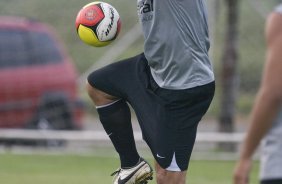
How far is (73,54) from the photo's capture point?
18703 mm

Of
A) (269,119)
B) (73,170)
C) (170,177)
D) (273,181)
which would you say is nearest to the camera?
(269,119)

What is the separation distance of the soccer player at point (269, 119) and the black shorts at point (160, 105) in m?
2.01

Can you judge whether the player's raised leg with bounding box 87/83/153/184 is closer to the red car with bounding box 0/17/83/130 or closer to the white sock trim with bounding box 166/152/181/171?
the white sock trim with bounding box 166/152/181/171

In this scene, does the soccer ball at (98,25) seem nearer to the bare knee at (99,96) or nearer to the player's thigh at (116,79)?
the player's thigh at (116,79)

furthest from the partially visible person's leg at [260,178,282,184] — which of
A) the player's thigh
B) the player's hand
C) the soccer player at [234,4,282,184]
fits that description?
the player's thigh

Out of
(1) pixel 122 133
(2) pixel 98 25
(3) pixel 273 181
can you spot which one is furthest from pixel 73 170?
(3) pixel 273 181

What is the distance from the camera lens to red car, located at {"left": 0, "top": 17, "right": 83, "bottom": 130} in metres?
14.5

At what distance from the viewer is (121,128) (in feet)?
22.8

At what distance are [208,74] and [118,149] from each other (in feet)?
2.94

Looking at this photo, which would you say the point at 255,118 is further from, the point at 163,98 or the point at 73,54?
the point at 73,54

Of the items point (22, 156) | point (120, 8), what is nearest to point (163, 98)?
point (22, 156)

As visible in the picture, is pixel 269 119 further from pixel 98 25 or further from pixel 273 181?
pixel 98 25

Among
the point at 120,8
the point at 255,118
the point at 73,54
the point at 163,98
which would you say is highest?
the point at 255,118

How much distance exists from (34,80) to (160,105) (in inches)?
323
